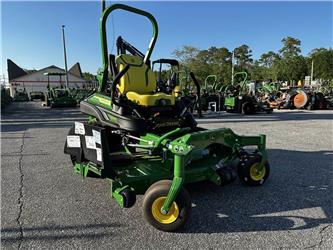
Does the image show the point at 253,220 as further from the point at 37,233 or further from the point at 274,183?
the point at 37,233

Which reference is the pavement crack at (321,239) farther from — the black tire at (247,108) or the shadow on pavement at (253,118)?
the black tire at (247,108)

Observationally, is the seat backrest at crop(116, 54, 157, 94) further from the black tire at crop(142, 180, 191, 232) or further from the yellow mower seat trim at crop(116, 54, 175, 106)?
the black tire at crop(142, 180, 191, 232)

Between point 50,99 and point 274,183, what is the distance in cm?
2039

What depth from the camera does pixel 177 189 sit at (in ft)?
9.04

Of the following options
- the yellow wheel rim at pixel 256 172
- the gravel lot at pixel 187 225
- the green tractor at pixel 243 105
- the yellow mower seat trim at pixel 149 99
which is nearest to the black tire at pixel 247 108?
the green tractor at pixel 243 105

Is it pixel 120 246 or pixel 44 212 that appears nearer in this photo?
pixel 120 246

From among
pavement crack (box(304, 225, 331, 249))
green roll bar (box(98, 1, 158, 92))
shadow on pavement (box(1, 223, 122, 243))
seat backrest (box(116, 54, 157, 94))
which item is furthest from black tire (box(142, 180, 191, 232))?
green roll bar (box(98, 1, 158, 92))

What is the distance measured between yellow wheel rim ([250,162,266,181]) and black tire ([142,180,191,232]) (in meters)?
1.50

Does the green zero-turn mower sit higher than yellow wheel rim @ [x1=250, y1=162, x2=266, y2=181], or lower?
higher

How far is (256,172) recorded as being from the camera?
4.04 meters

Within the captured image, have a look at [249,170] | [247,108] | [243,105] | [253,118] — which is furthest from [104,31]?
[247,108]

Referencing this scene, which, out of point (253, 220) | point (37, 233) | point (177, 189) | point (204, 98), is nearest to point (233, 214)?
point (253, 220)

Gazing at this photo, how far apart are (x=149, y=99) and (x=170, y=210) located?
162 centimetres

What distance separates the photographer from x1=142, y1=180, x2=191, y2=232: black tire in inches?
111
